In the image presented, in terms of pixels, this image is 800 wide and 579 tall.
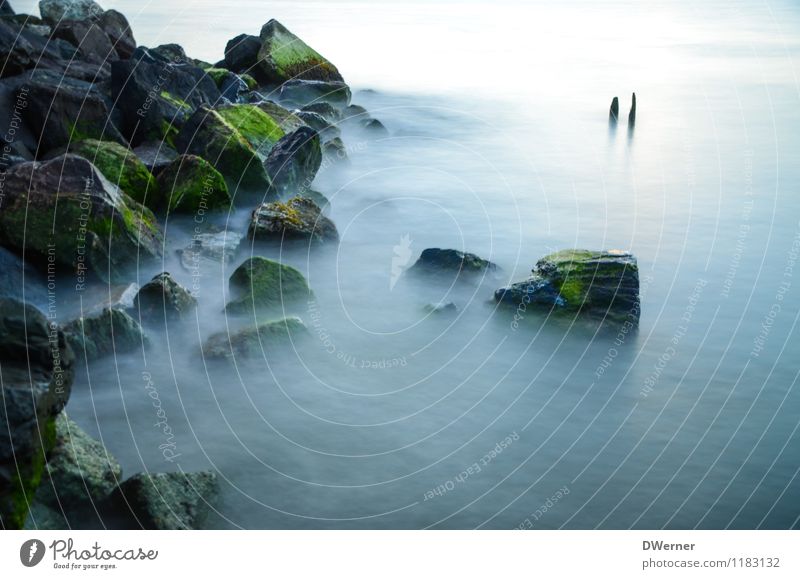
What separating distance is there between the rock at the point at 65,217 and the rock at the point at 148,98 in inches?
141

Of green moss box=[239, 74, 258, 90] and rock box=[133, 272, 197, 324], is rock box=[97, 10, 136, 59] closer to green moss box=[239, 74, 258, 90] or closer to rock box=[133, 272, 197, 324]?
green moss box=[239, 74, 258, 90]

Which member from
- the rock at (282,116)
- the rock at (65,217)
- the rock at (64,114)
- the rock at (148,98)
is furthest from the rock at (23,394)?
the rock at (282,116)

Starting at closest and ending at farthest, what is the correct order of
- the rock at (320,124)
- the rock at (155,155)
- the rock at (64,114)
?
1. the rock at (64,114)
2. the rock at (155,155)
3. the rock at (320,124)

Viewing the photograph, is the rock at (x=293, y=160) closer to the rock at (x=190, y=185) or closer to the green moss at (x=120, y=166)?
the rock at (x=190, y=185)

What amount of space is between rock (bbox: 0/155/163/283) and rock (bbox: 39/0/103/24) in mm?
12268

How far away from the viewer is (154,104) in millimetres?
12375

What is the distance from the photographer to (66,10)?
1964 centimetres

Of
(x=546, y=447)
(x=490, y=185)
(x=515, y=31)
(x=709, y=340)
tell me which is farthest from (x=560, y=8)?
(x=546, y=447)

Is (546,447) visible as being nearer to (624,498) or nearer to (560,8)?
(624,498)

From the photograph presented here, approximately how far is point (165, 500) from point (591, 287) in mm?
4806

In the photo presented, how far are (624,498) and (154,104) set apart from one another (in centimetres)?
930

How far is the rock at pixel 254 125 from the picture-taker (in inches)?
505

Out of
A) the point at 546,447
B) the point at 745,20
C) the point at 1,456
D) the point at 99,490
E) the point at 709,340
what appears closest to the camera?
the point at 1,456
